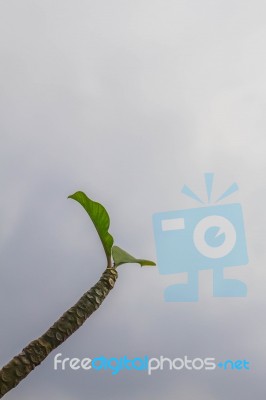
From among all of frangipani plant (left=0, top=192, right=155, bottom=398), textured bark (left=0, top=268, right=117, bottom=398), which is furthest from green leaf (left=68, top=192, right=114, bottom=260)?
textured bark (left=0, top=268, right=117, bottom=398)

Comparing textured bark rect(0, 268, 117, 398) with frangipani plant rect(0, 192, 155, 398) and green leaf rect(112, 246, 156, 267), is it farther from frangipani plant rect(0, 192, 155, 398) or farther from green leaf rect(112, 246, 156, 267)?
green leaf rect(112, 246, 156, 267)

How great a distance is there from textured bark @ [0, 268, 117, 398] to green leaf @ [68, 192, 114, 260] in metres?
0.29

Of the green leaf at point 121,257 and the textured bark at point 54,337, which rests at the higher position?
the green leaf at point 121,257

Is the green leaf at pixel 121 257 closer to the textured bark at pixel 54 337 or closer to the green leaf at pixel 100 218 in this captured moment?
the green leaf at pixel 100 218

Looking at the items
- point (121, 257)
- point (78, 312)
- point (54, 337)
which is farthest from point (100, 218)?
point (54, 337)

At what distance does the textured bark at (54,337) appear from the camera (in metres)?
2.70

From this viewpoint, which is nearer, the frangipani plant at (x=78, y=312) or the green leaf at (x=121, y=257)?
the frangipani plant at (x=78, y=312)

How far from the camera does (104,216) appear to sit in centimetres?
370

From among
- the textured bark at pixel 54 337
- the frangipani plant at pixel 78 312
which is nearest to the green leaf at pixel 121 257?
the frangipani plant at pixel 78 312

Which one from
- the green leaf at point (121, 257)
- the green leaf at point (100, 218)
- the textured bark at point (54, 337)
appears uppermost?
the green leaf at point (100, 218)

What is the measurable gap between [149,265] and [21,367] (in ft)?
4.77

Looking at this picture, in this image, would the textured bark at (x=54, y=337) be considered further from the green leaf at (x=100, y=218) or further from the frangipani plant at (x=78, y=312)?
the green leaf at (x=100, y=218)

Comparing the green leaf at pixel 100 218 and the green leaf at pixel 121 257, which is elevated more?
the green leaf at pixel 100 218

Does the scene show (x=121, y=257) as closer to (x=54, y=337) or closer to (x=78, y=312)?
(x=78, y=312)
